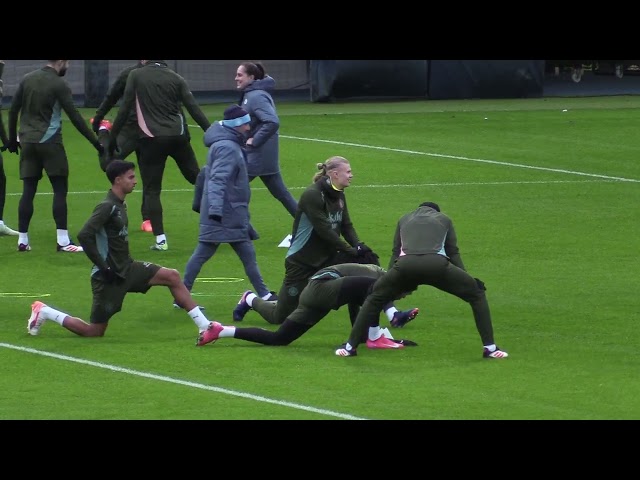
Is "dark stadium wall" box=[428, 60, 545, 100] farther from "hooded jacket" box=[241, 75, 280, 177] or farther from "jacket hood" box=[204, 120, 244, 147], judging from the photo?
"jacket hood" box=[204, 120, 244, 147]

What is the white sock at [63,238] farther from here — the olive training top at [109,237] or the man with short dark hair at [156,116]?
the olive training top at [109,237]

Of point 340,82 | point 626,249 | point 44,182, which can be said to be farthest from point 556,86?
point 626,249

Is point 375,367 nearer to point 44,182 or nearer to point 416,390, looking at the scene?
point 416,390

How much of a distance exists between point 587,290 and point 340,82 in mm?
22827

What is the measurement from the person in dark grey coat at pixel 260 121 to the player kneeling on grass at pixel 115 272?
13.9ft

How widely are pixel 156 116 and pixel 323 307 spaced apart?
21.0ft

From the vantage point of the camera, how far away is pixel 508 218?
Answer: 67.1ft

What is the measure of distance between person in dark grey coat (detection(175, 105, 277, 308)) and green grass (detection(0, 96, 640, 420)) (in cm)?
60

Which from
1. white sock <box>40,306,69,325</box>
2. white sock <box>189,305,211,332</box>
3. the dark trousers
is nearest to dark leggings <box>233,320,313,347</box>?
white sock <box>189,305,211,332</box>

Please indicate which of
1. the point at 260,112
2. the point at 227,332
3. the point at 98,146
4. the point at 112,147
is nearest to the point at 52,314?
the point at 227,332

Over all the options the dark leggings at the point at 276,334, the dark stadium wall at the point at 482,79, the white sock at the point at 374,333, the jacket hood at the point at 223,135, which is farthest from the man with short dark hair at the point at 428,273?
the dark stadium wall at the point at 482,79

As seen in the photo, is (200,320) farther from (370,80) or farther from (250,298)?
(370,80)

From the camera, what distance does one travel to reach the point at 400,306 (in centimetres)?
1450

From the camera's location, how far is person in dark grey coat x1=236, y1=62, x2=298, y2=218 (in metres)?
16.8
